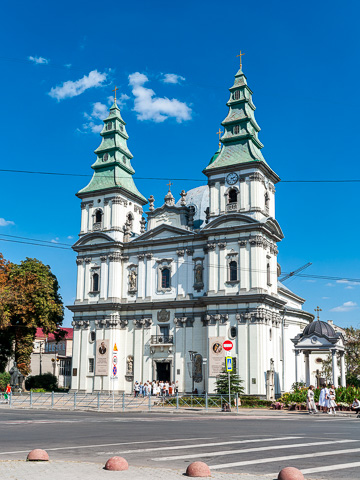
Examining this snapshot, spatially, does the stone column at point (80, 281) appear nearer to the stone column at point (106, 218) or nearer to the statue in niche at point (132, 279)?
the stone column at point (106, 218)

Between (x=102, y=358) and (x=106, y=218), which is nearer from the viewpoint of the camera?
(x=102, y=358)

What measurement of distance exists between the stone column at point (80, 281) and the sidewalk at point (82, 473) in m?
46.5

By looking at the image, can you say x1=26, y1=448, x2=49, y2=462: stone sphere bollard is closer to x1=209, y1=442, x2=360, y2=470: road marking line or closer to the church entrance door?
x1=209, y1=442, x2=360, y2=470: road marking line

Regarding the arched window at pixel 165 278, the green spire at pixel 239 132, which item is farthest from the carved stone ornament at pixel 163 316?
the green spire at pixel 239 132

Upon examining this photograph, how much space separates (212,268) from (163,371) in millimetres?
11091

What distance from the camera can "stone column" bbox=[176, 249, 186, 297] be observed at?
52562 millimetres

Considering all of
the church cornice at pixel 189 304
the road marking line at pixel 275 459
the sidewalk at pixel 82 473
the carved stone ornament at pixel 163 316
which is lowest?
the road marking line at pixel 275 459

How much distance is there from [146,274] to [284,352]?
15.7 m

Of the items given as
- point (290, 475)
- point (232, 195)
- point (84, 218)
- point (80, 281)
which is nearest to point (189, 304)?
point (232, 195)

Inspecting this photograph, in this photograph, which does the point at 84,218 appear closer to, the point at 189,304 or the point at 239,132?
Answer: the point at 189,304

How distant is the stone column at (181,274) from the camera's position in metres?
52.6

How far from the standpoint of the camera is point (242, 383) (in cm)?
4666

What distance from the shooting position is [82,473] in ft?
32.8

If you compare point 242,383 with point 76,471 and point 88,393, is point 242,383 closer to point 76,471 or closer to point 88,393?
point 88,393
